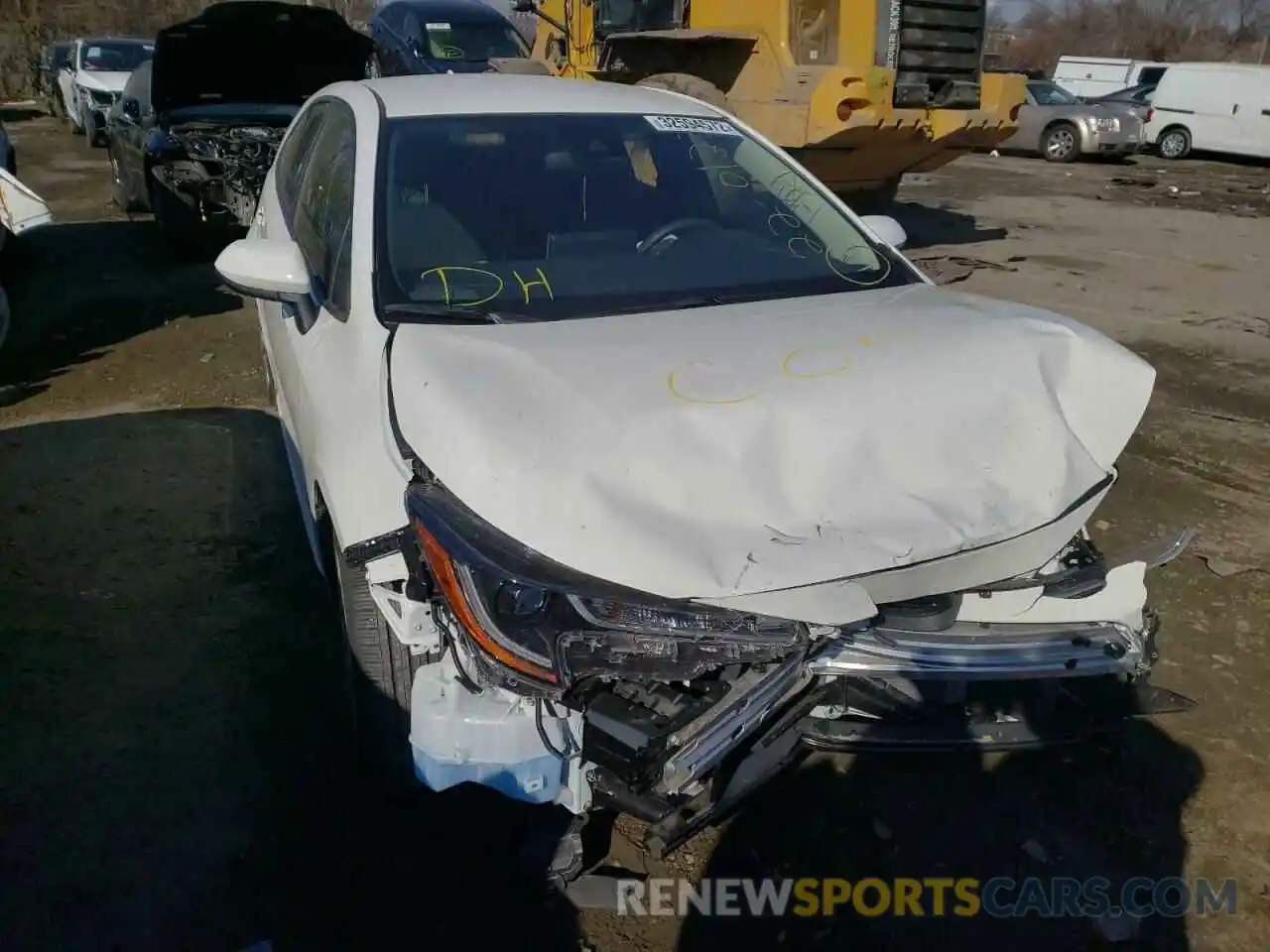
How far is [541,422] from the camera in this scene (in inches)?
Result: 86.1

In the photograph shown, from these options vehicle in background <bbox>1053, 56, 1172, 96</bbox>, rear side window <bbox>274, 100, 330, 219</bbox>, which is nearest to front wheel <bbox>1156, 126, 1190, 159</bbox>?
vehicle in background <bbox>1053, 56, 1172, 96</bbox>

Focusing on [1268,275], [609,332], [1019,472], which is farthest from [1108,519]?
[1268,275]

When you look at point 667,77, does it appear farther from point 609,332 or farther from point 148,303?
point 609,332

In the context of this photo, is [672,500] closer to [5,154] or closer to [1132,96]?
[5,154]

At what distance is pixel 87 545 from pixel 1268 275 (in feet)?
32.6

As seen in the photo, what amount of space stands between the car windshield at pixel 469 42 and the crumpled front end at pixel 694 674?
35.8ft

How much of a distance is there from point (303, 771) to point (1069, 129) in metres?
19.2

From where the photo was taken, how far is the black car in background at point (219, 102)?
795 cm

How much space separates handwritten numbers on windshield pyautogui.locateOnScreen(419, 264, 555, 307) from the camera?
2.74 m

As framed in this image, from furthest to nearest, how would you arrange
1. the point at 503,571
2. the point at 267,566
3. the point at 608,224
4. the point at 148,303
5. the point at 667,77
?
the point at 667,77, the point at 148,303, the point at 267,566, the point at 608,224, the point at 503,571

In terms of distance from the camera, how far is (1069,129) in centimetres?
1853

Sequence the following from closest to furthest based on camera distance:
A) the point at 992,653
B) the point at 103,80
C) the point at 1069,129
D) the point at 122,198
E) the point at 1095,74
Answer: the point at 992,653
the point at 122,198
the point at 103,80
the point at 1069,129
the point at 1095,74

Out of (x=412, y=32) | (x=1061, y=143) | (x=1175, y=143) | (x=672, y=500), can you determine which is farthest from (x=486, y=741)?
(x=1175, y=143)

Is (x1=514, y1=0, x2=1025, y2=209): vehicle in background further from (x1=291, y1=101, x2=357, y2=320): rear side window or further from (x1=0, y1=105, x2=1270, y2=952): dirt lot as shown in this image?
(x1=291, y1=101, x2=357, y2=320): rear side window
